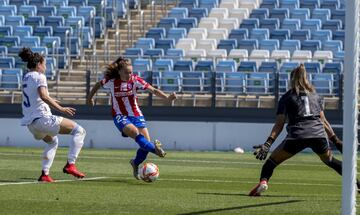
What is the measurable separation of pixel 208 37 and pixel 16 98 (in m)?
7.37

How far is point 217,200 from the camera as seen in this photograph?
14.8 m

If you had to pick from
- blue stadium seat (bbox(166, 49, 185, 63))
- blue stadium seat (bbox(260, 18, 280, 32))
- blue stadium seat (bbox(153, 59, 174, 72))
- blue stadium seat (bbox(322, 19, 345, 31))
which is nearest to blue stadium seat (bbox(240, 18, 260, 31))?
blue stadium seat (bbox(260, 18, 280, 32))

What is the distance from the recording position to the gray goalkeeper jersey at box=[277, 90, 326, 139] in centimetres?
1584

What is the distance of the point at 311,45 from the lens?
122 feet

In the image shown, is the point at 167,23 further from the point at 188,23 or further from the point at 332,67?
the point at 332,67

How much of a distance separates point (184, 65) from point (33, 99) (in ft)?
58.8

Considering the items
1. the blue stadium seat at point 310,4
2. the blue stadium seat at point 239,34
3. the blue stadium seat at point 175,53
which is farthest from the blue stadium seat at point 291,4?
the blue stadium seat at point 175,53

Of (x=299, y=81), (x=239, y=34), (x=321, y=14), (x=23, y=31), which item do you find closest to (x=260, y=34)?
(x=239, y=34)

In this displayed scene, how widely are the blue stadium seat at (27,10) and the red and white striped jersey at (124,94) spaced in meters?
23.0

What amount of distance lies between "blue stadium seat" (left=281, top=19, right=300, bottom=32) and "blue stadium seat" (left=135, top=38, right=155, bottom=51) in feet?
14.9

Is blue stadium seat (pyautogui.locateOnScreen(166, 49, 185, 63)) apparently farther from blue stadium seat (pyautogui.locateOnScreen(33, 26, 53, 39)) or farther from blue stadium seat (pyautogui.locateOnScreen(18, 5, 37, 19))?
blue stadium seat (pyautogui.locateOnScreen(18, 5, 37, 19))

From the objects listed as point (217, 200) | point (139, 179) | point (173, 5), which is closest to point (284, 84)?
point (173, 5)

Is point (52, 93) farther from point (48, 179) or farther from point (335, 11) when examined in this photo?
point (48, 179)

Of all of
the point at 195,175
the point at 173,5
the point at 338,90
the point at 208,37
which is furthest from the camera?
the point at 173,5
